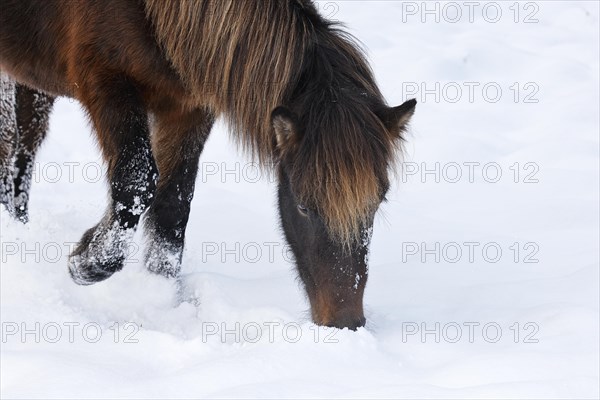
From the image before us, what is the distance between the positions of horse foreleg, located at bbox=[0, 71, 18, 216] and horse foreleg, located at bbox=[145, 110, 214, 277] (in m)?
1.11

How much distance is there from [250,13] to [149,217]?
4.90ft

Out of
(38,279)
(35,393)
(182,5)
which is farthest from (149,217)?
(35,393)

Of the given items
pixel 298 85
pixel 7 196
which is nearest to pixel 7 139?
pixel 7 196

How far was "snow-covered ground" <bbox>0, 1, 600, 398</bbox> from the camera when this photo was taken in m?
3.11

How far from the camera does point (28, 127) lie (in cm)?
564

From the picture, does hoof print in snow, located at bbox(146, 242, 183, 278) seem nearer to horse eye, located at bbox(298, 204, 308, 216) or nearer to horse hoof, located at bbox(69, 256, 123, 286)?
horse hoof, located at bbox(69, 256, 123, 286)

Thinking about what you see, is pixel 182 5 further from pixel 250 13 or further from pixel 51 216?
pixel 51 216

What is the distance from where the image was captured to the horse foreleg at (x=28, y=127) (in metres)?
5.59

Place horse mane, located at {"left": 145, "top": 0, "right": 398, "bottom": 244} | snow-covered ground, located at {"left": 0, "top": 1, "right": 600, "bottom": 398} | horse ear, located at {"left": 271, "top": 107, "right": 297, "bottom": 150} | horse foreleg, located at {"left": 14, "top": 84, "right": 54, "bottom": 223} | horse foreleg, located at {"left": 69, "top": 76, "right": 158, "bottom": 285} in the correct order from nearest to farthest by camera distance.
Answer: snow-covered ground, located at {"left": 0, "top": 1, "right": 600, "bottom": 398} → horse mane, located at {"left": 145, "top": 0, "right": 398, "bottom": 244} → horse ear, located at {"left": 271, "top": 107, "right": 297, "bottom": 150} → horse foreleg, located at {"left": 69, "top": 76, "right": 158, "bottom": 285} → horse foreleg, located at {"left": 14, "top": 84, "right": 54, "bottom": 223}

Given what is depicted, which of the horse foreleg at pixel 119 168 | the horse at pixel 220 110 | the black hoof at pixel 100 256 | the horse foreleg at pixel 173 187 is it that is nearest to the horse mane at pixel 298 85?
the horse at pixel 220 110

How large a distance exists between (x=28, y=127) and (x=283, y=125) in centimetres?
267

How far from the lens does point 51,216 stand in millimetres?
5555

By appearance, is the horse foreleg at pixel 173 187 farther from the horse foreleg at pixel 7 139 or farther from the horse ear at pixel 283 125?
the horse ear at pixel 283 125

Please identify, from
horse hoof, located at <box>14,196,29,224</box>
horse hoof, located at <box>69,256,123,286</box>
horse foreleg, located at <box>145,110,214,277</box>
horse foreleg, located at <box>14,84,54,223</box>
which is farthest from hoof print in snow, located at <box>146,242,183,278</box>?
horse foreleg, located at <box>14,84,54,223</box>
